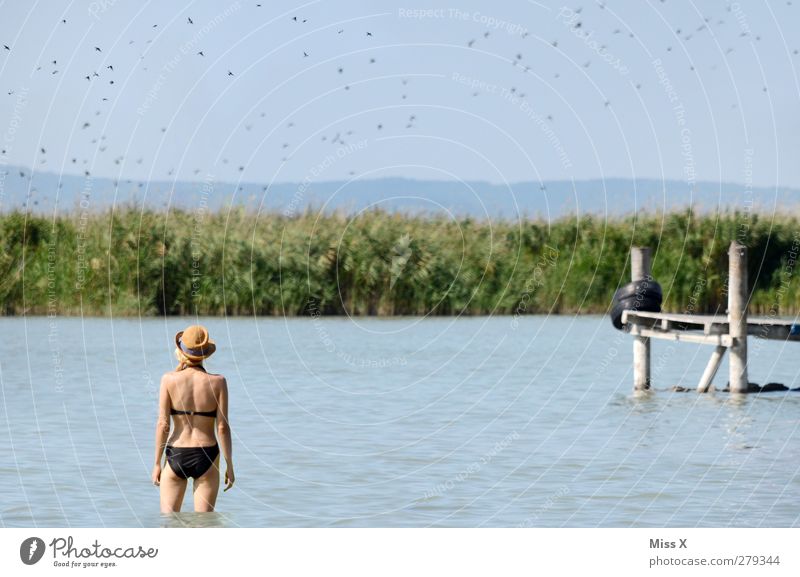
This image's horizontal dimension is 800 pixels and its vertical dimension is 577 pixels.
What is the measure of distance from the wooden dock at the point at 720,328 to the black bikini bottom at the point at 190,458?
1195cm

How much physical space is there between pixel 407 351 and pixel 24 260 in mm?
9726

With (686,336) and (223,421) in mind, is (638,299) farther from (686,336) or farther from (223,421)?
(223,421)

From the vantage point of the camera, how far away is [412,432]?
2131 centimetres

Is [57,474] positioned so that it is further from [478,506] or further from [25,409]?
[25,409]

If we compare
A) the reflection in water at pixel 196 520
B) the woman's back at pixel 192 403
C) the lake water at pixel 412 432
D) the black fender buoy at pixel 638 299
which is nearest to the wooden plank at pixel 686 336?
the black fender buoy at pixel 638 299

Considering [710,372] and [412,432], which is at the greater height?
[710,372]

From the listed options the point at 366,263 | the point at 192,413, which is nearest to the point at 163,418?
the point at 192,413

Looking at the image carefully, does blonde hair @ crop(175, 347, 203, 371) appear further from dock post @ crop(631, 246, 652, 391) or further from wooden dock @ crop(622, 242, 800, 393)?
dock post @ crop(631, 246, 652, 391)

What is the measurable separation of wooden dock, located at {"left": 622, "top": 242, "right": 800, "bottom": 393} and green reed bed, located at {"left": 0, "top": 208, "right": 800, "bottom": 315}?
12.7 m

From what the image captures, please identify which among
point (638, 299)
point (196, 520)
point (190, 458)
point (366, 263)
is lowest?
point (196, 520)

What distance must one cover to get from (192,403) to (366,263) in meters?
27.2

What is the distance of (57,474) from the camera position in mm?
17094

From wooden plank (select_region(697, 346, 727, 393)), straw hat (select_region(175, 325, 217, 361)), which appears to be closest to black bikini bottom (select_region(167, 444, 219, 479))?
straw hat (select_region(175, 325, 217, 361))
